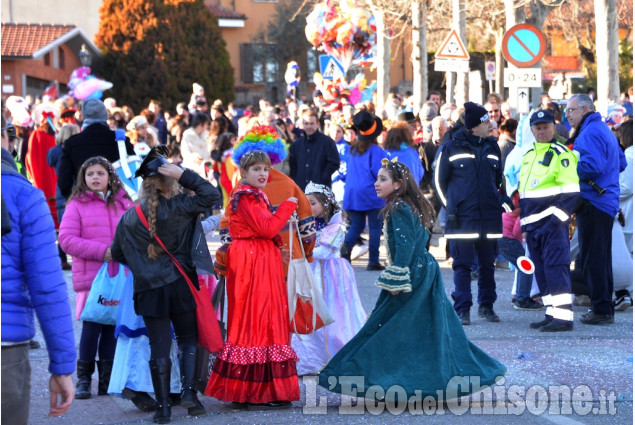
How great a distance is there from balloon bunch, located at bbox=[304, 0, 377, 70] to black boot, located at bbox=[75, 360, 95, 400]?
56.0 ft

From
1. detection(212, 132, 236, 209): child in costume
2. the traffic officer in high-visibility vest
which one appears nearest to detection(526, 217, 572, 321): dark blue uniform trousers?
the traffic officer in high-visibility vest

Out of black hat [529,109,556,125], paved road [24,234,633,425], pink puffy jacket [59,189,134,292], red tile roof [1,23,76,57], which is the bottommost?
paved road [24,234,633,425]

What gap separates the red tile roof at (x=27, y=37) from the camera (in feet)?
144

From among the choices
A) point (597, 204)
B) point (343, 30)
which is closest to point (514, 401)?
point (597, 204)

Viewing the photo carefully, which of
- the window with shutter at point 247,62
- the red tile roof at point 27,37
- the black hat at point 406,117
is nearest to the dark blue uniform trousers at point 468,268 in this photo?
the black hat at point 406,117

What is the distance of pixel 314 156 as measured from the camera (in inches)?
532

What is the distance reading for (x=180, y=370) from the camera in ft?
22.5

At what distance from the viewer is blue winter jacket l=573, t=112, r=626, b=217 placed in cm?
975

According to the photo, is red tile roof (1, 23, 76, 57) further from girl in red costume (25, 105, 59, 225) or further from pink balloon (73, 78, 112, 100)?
girl in red costume (25, 105, 59, 225)

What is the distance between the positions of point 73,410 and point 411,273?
2.33 meters

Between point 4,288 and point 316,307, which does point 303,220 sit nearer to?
point 316,307

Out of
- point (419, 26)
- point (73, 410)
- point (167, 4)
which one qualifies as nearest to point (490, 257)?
point (73, 410)

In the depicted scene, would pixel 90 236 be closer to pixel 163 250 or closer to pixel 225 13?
pixel 163 250

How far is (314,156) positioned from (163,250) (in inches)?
278
